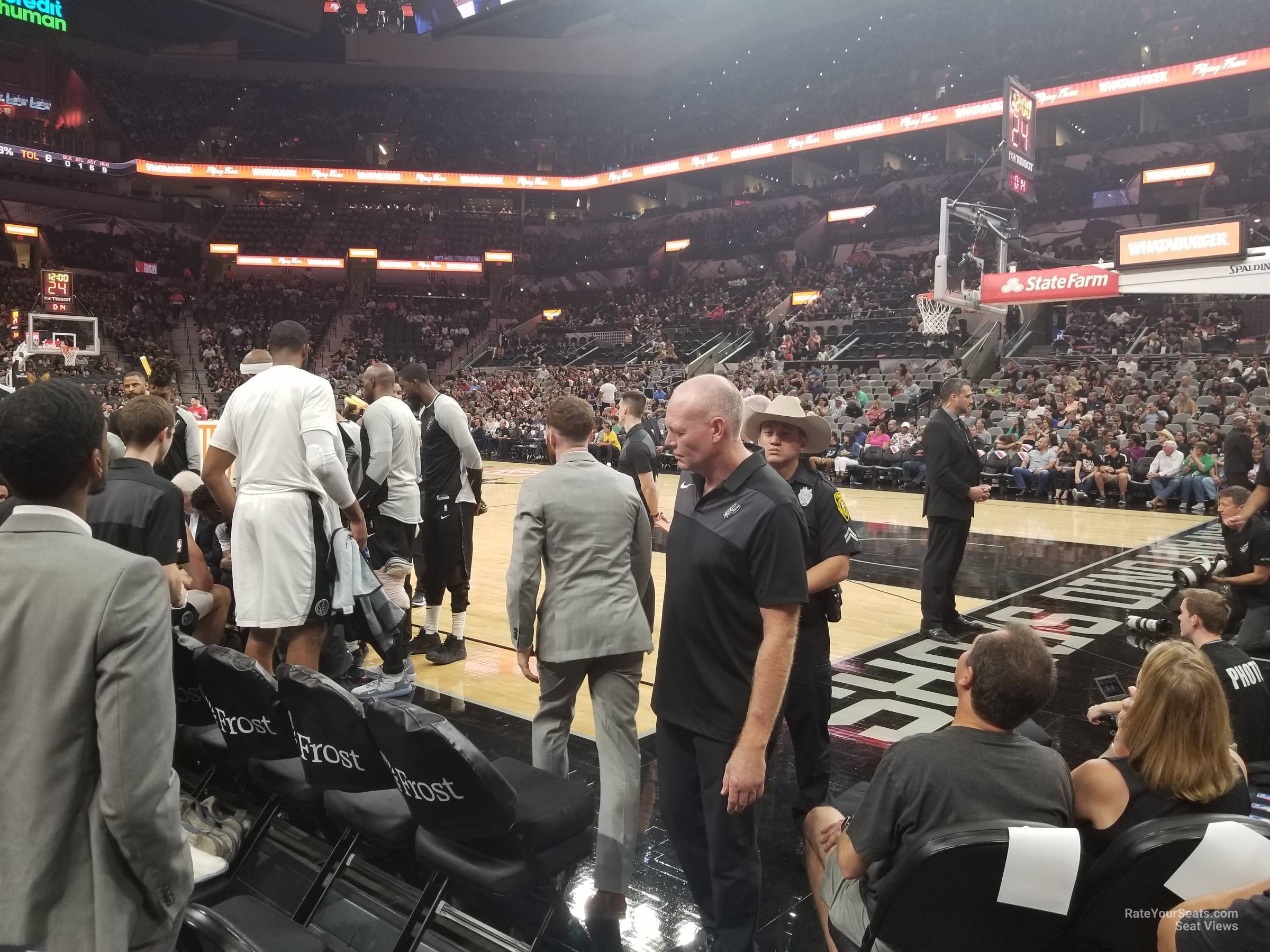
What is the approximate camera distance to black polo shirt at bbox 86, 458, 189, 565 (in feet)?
9.48

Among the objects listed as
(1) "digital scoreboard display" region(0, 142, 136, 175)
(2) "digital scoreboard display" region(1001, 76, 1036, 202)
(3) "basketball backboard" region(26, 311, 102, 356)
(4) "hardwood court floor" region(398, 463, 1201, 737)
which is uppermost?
(1) "digital scoreboard display" region(0, 142, 136, 175)

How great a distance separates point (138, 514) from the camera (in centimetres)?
292

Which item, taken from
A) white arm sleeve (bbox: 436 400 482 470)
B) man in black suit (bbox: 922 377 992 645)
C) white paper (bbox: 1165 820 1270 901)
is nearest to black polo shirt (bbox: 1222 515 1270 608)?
man in black suit (bbox: 922 377 992 645)

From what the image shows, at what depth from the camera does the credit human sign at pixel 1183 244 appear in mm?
10234

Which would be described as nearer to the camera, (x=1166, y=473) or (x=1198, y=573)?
(x=1198, y=573)

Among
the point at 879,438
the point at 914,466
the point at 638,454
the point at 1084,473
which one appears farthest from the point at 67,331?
the point at 1084,473

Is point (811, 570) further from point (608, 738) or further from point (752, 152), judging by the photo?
point (752, 152)

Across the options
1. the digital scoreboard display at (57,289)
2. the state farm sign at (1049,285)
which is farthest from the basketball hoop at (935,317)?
the digital scoreboard display at (57,289)

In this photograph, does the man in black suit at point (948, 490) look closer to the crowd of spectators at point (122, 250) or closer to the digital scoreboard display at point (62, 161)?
the digital scoreboard display at point (62, 161)

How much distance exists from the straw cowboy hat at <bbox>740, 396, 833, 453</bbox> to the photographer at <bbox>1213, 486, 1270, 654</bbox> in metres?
3.17

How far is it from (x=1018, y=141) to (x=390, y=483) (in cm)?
1539

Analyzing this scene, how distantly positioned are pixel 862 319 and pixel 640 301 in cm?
1218

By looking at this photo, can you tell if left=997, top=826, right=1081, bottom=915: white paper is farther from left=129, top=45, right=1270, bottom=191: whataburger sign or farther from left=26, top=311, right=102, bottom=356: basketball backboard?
left=129, top=45, right=1270, bottom=191: whataburger sign

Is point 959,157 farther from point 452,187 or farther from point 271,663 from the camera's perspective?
point 271,663
